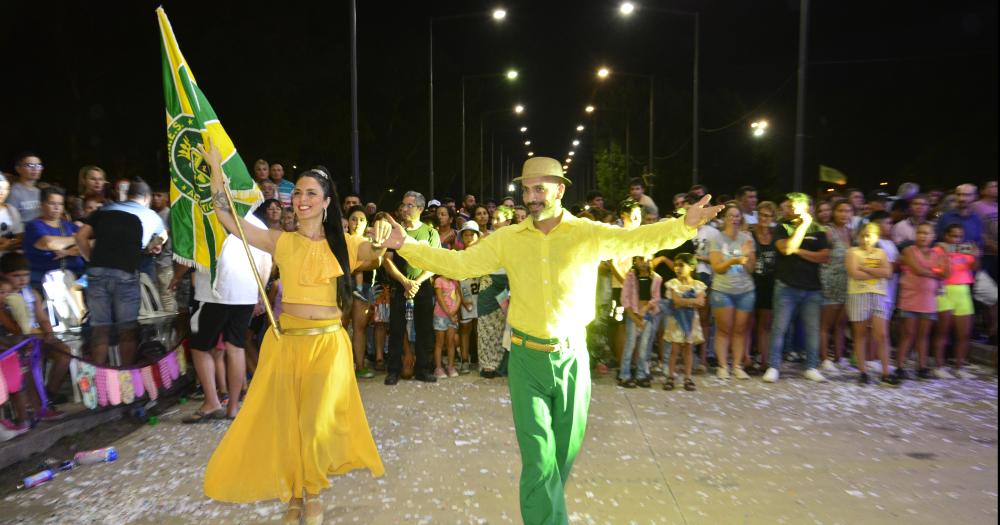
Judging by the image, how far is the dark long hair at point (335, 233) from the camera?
4625 mm

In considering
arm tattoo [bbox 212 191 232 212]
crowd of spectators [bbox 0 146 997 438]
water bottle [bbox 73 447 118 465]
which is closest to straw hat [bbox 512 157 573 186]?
arm tattoo [bbox 212 191 232 212]

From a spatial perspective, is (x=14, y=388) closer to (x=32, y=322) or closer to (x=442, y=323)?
(x=32, y=322)

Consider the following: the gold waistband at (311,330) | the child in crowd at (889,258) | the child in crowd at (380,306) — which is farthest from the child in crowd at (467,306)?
the child in crowd at (889,258)

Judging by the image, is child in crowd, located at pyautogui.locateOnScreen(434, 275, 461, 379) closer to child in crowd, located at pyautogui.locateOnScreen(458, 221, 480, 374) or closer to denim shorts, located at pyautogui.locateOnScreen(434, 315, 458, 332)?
denim shorts, located at pyautogui.locateOnScreen(434, 315, 458, 332)

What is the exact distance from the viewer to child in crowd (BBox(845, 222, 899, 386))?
8664mm

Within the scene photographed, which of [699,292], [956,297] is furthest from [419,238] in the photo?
[956,297]

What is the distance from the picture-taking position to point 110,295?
7125 mm

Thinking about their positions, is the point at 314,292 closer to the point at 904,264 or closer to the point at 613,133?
the point at 904,264

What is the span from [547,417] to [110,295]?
Result: 16.7 feet

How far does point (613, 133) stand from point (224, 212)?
177 ft

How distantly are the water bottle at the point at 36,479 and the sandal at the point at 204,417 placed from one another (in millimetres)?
1539

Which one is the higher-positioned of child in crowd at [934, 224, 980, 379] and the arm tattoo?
the arm tattoo

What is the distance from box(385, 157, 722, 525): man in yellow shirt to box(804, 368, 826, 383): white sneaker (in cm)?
538

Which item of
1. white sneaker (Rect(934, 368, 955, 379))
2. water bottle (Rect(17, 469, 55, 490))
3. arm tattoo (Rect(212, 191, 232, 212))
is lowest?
water bottle (Rect(17, 469, 55, 490))
